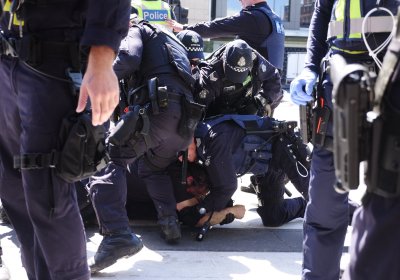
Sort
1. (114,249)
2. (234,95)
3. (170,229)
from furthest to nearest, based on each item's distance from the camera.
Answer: (234,95) → (170,229) → (114,249)

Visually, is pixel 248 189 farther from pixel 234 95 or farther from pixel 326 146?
pixel 326 146

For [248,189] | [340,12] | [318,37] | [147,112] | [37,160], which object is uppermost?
[340,12]

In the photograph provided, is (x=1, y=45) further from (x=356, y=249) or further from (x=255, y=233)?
(x=255, y=233)

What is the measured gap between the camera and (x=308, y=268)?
7.95 ft

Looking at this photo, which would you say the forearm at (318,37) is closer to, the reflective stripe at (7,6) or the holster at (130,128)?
the holster at (130,128)

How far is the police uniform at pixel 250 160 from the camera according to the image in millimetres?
3711

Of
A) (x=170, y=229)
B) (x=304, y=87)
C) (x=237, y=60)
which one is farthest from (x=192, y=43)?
(x=304, y=87)

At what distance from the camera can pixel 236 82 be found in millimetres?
3852

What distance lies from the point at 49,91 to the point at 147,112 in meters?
1.34

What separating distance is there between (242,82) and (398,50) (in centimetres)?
252

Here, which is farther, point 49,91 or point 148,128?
point 148,128

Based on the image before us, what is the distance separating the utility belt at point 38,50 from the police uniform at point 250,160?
1.81 metres

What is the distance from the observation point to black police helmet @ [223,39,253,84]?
12.1ft

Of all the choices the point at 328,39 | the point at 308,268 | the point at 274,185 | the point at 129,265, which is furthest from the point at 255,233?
the point at 328,39
